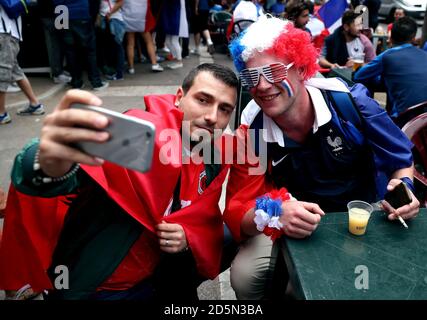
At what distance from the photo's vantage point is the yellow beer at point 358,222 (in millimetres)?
1618

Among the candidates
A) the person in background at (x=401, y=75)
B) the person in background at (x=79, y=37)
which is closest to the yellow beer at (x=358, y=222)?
the person in background at (x=401, y=75)

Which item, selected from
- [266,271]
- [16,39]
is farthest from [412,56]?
[16,39]

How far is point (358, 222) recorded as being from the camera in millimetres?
1618

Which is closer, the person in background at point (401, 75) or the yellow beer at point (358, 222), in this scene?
the yellow beer at point (358, 222)

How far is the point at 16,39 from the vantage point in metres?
4.93

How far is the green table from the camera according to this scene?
1.33 m

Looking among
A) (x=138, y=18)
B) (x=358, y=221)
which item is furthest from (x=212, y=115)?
(x=138, y=18)

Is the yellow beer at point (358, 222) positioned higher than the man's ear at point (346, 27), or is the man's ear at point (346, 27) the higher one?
the yellow beer at point (358, 222)

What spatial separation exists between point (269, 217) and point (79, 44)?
555 cm

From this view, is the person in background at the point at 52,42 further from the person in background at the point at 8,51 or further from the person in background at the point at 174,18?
the person in background at the point at 174,18

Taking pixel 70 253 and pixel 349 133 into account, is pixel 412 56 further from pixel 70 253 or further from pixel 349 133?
pixel 70 253

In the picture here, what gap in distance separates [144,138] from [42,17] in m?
6.60

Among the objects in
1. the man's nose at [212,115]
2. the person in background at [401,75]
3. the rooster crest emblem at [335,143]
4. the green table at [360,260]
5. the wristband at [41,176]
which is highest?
the wristband at [41,176]

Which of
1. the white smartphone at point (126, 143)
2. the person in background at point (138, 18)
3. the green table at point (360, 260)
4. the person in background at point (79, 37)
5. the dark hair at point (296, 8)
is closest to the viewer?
the white smartphone at point (126, 143)
